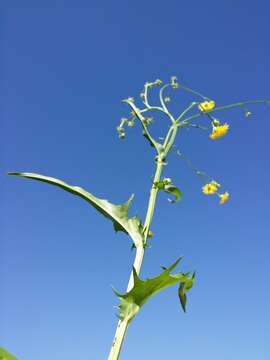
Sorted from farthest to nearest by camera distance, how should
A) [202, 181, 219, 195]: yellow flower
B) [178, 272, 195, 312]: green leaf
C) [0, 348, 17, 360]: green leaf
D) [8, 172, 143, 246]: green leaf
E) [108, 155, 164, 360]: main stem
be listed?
[202, 181, 219, 195]: yellow flower
[8, 172, 143, 246]: green leaf
[178, 272, 195, 312]: green leaf
[108, 155, 164, 360]: main stem
[0, 348, 17, 360]: green leaf

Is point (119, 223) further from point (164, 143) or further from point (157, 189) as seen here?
point (164, 143)

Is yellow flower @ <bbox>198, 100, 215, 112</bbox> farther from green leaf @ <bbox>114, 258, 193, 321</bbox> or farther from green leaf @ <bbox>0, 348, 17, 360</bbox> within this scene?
green leaf @ <bbox>0, 348, 17, 360</bbox>

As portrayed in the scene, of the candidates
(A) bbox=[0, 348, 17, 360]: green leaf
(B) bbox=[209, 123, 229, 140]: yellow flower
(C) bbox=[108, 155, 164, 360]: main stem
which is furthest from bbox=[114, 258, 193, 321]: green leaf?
(B) bbox=[209, 123, 229, 140]: yellow flower

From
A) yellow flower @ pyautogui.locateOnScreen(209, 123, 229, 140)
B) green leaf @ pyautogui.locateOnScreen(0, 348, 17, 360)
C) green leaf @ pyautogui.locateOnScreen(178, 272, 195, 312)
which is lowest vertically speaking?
green leaf @ pyautogui.locateOnScreen(0, 348, 17, 360)

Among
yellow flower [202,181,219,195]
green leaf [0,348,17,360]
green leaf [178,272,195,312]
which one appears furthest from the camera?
yellow flower [202,181,219,195]

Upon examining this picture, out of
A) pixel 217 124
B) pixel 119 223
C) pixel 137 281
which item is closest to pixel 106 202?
pixel 119 223

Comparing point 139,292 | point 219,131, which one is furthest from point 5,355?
point 219,131
